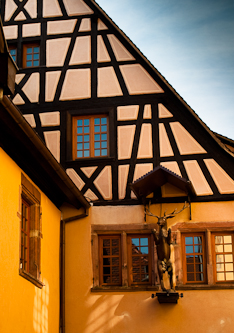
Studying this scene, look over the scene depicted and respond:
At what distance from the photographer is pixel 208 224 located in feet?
42.4

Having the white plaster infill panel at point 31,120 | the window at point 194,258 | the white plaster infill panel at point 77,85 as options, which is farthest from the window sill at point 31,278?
the white plaster infill panel at point 77,85

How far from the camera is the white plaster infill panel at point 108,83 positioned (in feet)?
46.8

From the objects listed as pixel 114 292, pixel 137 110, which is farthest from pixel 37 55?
pixel 114 292

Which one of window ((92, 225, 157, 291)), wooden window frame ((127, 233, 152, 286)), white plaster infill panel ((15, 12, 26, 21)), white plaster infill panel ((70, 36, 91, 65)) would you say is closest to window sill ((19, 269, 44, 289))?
window ((92, 225, 157, 291))

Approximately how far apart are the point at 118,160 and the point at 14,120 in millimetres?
4456

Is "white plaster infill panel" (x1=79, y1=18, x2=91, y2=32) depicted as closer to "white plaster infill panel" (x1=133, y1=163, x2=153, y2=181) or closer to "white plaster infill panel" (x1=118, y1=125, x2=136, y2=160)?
"white plaster infill panel" (x1=118, y1=125, x2=136, y2=160)

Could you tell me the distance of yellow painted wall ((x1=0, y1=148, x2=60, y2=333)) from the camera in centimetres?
929

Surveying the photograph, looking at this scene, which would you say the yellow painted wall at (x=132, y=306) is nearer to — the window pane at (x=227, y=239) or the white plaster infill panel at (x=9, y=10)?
the window pane at (x=227, y=239)

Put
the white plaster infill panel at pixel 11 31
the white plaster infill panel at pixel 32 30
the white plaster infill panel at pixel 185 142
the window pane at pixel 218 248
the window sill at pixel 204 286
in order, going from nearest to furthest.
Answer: the window sill at pixel 204 286 → the window pane at pixel 218 248 → the white plaster infill panel at pixel 185 142 → the white plaster infill panel at pixel 32 30 → the white plaster infill panel at pixel 11 31

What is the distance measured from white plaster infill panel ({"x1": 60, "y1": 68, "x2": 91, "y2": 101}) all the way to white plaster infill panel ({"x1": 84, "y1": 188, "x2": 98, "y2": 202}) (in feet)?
7.07

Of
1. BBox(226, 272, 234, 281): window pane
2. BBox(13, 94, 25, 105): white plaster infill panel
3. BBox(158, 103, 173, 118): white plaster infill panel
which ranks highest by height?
BBox(13, 94, 25, 105): white plaster infill panel

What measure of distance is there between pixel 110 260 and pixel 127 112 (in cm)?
312

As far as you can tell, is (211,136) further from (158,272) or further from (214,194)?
(158,272)

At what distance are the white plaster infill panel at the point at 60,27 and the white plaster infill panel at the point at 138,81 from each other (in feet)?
5.20
